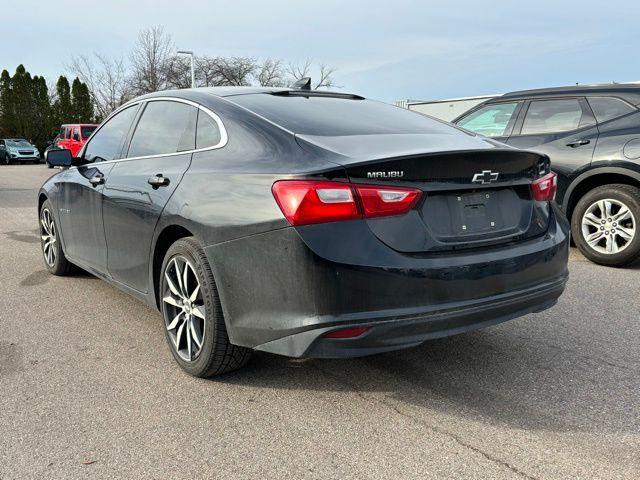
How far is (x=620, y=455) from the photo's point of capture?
238cm

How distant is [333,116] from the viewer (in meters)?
3.27

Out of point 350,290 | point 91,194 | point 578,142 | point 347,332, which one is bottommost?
point 347,332

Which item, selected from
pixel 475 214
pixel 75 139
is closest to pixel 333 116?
pixel 475 214

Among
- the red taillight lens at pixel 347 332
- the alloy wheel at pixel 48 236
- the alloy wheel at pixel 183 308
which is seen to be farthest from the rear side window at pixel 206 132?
the alloy wheel at pixel 48 236

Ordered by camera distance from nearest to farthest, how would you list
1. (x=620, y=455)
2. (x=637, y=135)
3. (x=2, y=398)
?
1. (x=620, y=455)
2. (x=2, y=398)
3. (x=637, y=135)

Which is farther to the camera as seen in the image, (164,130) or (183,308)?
(164,130)

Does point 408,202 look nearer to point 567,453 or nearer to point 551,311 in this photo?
point 567,453

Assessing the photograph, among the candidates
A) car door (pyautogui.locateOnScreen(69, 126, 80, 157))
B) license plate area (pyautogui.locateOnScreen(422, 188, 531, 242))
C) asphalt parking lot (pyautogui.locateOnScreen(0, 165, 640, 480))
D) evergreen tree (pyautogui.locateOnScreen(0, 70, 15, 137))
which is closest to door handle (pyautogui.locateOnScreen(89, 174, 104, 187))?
asphalt parking lot (pyautogui.locateOnScreen(0, 165, 640, 480))

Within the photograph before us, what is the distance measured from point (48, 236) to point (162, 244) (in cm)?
271

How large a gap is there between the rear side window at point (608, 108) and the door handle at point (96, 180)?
4.94 m

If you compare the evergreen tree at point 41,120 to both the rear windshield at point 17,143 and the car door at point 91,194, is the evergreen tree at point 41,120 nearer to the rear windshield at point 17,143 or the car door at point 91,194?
the rear windshield at point 17,143

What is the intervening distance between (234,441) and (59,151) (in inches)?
132

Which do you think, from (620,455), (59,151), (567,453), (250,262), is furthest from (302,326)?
(59,151)

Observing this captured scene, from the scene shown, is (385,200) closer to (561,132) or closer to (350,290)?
(350,290)
